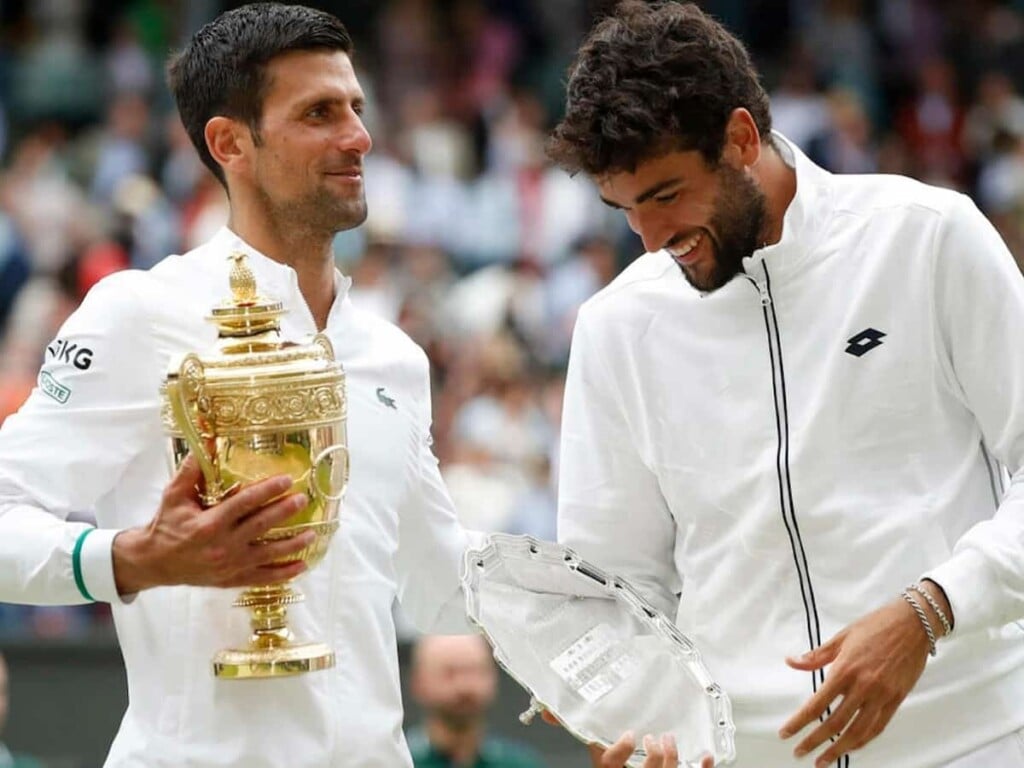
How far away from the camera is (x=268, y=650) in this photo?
144 inches

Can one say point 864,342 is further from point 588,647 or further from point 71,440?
point 71,440

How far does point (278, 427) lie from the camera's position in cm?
354

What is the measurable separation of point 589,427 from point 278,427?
824mm

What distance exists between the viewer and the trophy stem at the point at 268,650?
364cm

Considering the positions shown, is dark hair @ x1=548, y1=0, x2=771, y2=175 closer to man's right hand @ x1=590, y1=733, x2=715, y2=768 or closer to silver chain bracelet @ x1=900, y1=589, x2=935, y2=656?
silver chain bracelet @ x1=900, y1=589, x2=935, y2=656

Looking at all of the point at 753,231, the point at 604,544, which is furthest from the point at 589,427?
the point at 753,231

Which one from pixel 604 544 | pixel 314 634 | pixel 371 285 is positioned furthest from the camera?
pixel 371 285

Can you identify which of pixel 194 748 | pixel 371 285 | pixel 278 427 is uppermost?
pixel 278 427

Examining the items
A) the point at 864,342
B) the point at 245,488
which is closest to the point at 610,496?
the point at 864,342

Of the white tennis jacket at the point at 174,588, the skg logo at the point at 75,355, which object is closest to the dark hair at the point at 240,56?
the white tennis jacket at the point at 174,588

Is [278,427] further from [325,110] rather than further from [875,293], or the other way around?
[875,293]

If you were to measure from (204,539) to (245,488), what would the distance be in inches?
4.2

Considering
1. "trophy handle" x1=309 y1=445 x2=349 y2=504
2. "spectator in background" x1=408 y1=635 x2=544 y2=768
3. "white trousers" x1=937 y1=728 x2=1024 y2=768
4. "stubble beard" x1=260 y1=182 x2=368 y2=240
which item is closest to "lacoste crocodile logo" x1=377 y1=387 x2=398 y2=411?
"stubble beard" x1=260 y1=182 x2=368 y2=240

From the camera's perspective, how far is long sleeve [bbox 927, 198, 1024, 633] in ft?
12.0
